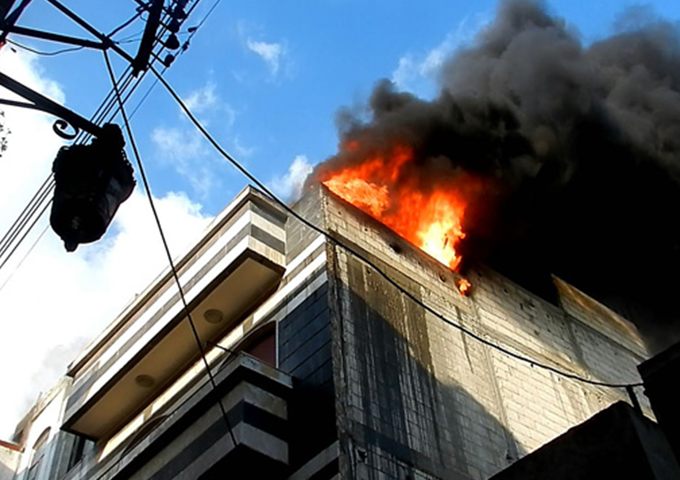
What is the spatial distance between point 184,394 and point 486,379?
18.4 ft

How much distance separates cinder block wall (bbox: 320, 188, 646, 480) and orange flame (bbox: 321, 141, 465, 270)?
3.34ft

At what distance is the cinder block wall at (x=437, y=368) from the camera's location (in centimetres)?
1145

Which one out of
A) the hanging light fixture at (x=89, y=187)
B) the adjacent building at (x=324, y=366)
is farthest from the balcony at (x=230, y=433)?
the hanging light fixture at (x=89, y=187)

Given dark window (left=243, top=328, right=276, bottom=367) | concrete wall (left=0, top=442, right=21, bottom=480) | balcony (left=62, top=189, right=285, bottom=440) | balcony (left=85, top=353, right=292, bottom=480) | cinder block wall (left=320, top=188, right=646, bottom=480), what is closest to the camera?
balcony (left=85, top=353, right=292, bottom=480)

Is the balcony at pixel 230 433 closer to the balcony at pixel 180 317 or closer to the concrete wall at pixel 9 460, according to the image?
the balcony at pixel 180 317

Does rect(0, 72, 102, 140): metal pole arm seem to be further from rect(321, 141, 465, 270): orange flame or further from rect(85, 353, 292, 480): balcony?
rect(321, 141, 465, 270): orange flame

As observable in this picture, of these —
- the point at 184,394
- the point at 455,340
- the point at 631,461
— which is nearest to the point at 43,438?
the point at 184,394

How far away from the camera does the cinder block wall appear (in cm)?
1145

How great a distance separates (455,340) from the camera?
14.1m

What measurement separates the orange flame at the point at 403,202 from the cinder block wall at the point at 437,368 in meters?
1.02

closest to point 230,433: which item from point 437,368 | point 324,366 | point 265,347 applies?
point 324,366

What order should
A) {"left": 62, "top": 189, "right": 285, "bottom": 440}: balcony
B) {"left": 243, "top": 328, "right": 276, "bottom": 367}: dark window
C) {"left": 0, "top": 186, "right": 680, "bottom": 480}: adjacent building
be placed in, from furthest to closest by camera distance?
{"left": 62, "top": 189, "right": 285, "bottom": 440}: balcony < {"left": 243, "top": 328, "right": 276, "bottom": 367}: dark window < {"left": 0, "top": 186, "right": 680, "bottom": 480}: adjacent building

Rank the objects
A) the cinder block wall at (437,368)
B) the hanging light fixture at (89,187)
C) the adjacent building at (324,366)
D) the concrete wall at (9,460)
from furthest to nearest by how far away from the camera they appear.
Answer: the concrete wall at (9,460) → the cinder block wall at (437,368) → the adjacent building at (324,366) → the hanging light fixture at (89,187)

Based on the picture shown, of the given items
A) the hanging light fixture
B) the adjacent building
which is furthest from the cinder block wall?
the hanging light fixture
